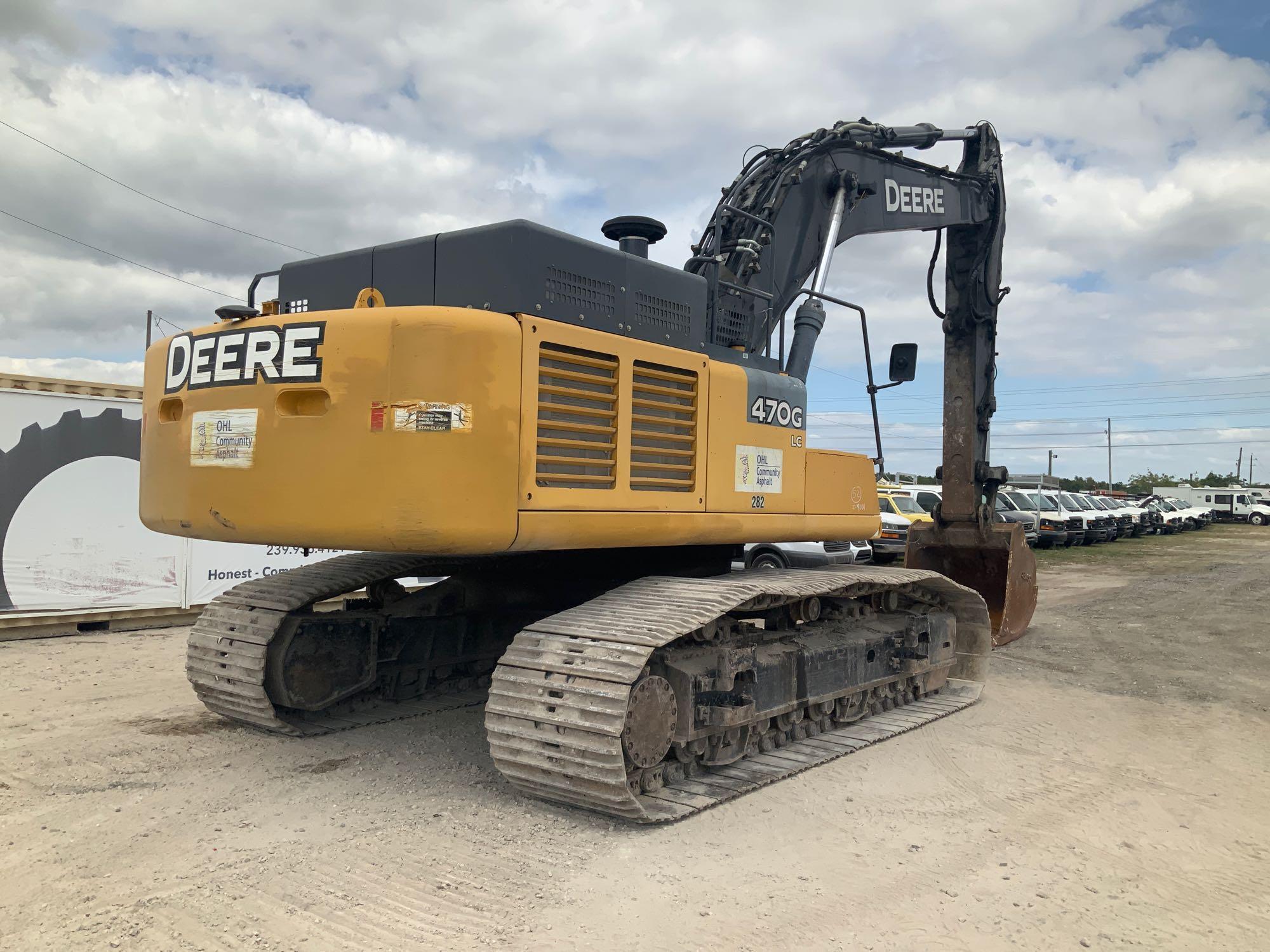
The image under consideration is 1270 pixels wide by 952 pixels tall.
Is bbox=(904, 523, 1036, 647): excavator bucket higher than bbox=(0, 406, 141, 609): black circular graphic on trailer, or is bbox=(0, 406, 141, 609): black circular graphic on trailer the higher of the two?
bbox=(0, 406, 141, 609): black circular graphic on trailer

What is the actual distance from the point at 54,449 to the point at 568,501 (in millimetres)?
7947

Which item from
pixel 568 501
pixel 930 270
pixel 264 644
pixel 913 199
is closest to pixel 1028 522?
pixel 930 270

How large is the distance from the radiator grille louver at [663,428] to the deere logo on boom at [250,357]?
1.64 metres

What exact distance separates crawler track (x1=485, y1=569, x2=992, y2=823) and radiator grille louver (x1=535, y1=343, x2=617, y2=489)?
74cm

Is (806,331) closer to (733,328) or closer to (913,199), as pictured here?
(733,328)

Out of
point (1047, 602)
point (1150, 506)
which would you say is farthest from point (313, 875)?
point (1150, 506)

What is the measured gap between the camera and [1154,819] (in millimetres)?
5020

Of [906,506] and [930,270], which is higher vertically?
[930,270]

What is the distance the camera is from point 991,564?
9.42 meters

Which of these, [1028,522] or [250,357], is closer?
[250,357]

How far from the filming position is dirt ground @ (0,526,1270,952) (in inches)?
143

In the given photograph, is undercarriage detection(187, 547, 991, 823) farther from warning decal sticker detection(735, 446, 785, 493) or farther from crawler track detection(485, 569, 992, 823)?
warning decal sticker detection(735, 446, 785, 493)

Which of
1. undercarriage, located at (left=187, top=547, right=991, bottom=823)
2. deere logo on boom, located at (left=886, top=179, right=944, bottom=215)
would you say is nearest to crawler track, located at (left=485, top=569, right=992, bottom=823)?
undercarriage, located at (left=187, top=547, right=991, bottom=823)

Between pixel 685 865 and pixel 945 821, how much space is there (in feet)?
4.88
